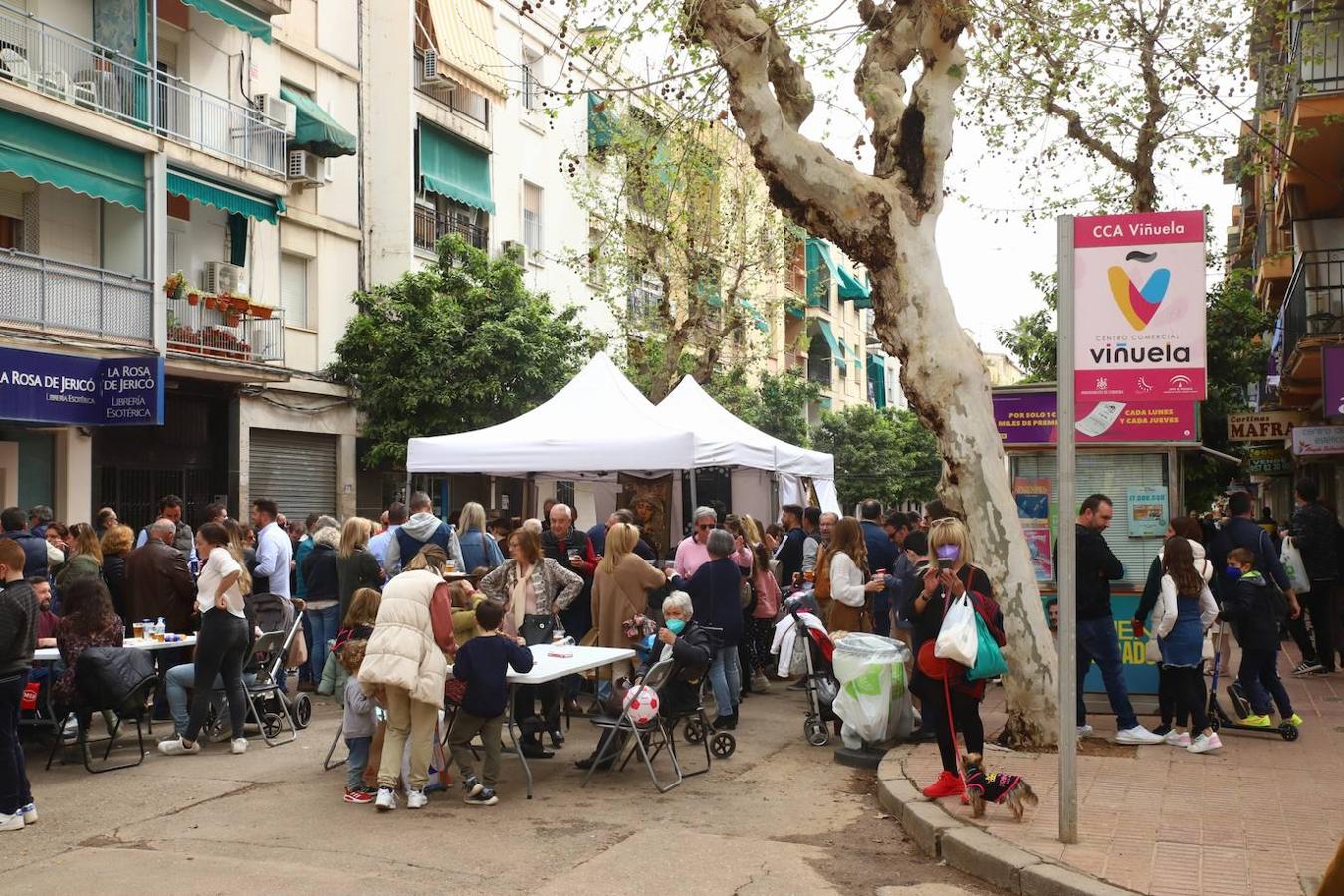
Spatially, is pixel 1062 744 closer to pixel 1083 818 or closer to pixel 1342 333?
pixel 1083 818

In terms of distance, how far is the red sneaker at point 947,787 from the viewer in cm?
743

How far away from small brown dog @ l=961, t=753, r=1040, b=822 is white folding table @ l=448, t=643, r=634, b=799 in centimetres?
262

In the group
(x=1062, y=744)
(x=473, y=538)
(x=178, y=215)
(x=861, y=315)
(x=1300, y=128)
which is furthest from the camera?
(x=861, y=315)

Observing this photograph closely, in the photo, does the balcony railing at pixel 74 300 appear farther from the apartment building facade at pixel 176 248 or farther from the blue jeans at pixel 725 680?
the blue jeans at pixel 725 680

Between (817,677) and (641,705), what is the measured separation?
2.14 metres

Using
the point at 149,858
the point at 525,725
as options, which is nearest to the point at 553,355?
the point at 525,725

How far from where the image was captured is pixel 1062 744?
20.7 ft

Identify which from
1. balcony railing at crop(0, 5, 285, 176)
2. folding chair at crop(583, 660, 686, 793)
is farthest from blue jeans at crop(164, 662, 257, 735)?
balcony railing at crop(0, 5, 285, 176)

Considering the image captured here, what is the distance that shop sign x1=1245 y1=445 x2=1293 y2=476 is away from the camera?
79.3ft

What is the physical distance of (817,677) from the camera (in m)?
9.91

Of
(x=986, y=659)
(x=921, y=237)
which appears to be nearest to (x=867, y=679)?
(x=986, y=659)

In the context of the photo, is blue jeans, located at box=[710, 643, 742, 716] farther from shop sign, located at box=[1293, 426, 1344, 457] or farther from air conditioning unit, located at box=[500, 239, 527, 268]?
air conditioning unit, located at box=[500, 239, 527, 268]

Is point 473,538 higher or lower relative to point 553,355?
lower

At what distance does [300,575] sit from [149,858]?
20.3ft
